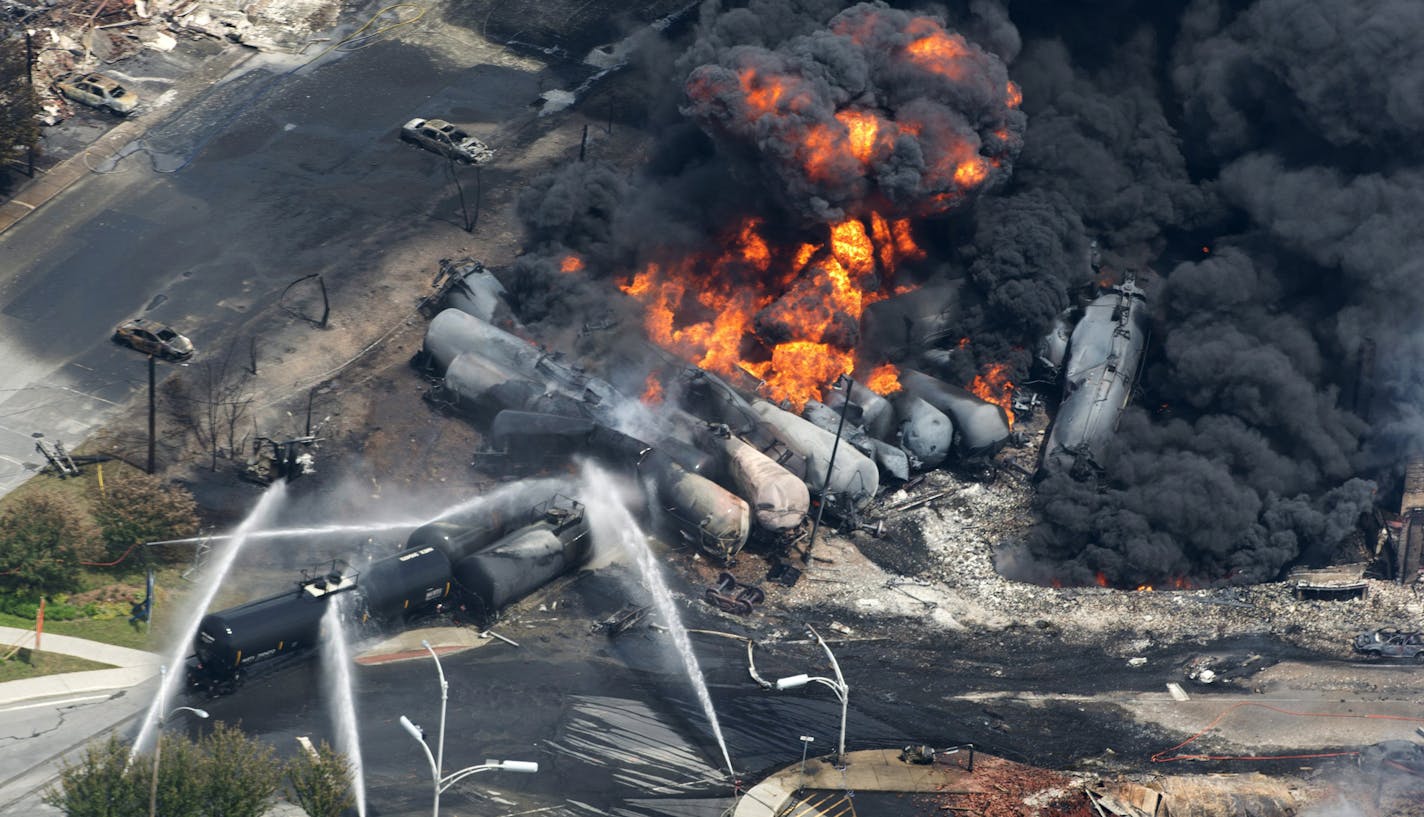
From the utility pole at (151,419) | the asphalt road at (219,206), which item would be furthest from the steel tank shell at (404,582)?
the asphalt road at (219,206)

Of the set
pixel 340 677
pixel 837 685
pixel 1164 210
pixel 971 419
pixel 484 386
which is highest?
pixel 1164 210

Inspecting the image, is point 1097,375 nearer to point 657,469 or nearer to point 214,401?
point 657,469

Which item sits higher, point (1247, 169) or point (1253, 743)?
point (1247, 169)

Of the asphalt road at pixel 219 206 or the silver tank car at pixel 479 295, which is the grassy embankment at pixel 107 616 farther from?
the silver tank car at pixel 479 295

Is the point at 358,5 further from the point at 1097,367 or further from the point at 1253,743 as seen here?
the point at 1253,743

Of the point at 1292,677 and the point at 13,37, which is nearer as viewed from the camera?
the point at 1292,677

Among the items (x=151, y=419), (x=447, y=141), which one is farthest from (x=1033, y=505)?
(x=447, y=141)

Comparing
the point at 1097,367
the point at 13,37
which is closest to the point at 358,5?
the point at 13,37

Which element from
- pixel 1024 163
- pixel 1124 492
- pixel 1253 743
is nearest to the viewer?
pixel 1253 743
